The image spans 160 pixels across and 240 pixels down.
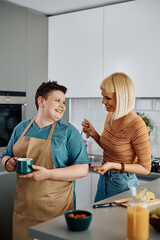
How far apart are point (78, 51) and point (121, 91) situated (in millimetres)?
1572

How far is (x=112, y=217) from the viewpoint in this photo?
1587 mm

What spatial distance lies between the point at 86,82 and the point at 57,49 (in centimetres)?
53

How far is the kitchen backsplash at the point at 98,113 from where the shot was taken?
11.6 ft

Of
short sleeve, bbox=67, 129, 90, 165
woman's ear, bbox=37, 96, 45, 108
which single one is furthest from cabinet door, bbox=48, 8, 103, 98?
short sleeve, bbox=67, 129, 90, 165

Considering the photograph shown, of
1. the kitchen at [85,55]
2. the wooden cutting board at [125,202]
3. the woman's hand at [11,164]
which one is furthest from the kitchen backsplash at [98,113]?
the woman's hand at [11,164]

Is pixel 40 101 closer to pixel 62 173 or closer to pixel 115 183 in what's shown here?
pixel 62 173

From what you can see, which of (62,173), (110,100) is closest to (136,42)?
(110,100)

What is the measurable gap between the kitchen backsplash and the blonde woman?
137 centimetres

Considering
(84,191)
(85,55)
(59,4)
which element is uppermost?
(59,4)

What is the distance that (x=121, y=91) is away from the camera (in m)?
2.14

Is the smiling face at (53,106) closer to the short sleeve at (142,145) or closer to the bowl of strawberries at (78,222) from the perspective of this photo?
the short sleeve at (142,145)

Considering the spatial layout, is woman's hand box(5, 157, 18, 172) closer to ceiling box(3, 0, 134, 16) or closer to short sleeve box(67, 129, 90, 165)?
short sleeve box(67, 129, 90, 165)

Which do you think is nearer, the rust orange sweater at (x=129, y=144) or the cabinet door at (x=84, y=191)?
the rust orange sweater at (x=129, y=144)

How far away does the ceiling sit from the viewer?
334 cm
